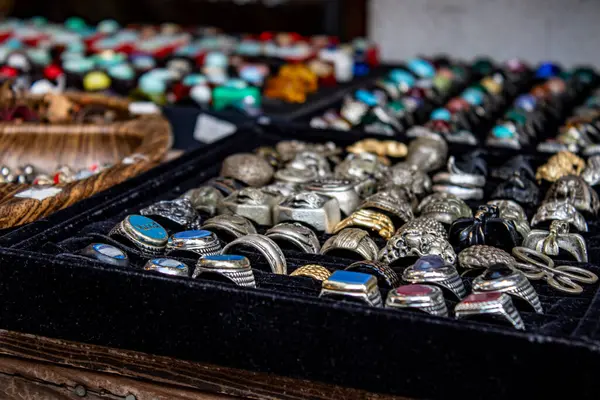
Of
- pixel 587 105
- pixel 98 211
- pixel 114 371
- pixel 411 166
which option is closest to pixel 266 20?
pixel 587 105

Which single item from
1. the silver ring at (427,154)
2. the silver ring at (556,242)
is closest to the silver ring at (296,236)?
the silver ring at (556,242)

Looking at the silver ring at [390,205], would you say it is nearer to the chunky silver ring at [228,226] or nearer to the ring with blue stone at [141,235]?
the chunky silver ring at [228,226]

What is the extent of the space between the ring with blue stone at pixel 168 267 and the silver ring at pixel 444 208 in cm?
48

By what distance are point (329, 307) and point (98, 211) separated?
23.1 inches

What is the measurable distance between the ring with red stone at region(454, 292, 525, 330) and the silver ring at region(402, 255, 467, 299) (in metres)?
0.09

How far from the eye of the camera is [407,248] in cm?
133

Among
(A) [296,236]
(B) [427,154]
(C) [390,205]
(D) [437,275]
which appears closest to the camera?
(D) [437,275]

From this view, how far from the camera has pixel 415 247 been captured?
1324 mm

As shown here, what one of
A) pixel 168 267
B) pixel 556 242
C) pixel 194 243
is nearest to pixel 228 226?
pixel 194 243

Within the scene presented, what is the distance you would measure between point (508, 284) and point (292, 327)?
0.30 m

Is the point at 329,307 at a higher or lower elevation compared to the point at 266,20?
higher

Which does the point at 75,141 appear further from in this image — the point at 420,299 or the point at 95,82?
the point at 420,299

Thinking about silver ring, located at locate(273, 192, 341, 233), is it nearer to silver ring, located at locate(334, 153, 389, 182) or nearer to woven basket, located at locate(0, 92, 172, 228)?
silver ring, located at locate(334, 153, 389, 182)

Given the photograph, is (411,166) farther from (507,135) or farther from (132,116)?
(132,116)
